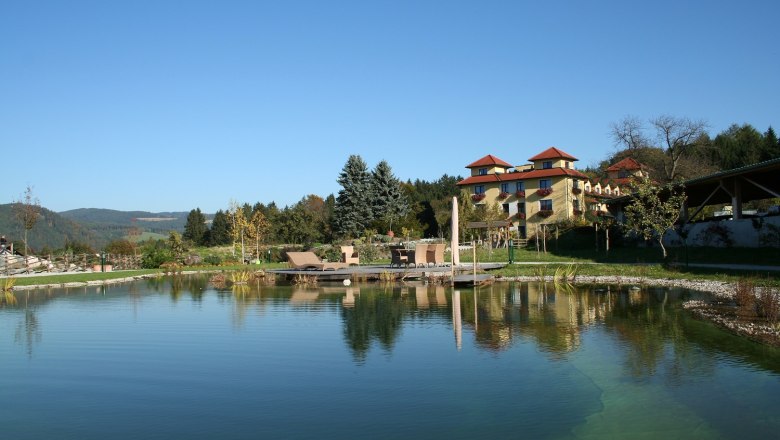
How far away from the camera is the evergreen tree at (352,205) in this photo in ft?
156

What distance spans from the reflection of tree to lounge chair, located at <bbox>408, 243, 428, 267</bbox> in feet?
20.8

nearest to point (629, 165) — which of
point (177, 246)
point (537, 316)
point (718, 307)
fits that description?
point (177, 246)

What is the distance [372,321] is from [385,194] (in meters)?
38.3

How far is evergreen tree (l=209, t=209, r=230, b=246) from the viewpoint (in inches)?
2169

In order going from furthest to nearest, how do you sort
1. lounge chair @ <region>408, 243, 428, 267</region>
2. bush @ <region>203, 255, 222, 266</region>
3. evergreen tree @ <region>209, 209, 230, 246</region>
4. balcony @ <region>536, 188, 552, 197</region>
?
evergreen tree @ <region>209, 209, 230, 246</region> < balcony @ <region>536, 188, 552, 197</region> < bush @ <region>203, 255, 222, 266</region> < lounge chair @ <region>408, 243, 428, 267</region>

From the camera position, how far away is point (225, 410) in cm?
666

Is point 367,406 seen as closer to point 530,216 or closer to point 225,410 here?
point 225,410

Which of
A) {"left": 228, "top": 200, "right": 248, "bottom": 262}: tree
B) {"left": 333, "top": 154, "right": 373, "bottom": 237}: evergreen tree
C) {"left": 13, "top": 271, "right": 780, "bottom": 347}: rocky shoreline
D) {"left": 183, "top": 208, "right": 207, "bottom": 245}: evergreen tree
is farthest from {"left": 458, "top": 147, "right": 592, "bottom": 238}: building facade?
{"left": 13, "top": 271, "right": 780, "bottom": 347}: rocky shoreline

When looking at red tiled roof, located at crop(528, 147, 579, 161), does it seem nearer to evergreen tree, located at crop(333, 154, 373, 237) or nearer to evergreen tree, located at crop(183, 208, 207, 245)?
evergreen tree, located at crop(333, 154, 373, 237)

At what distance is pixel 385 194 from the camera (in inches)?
1987

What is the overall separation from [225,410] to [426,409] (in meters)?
2.24

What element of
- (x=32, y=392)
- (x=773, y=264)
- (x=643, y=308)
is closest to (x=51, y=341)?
(x=32, y=392)

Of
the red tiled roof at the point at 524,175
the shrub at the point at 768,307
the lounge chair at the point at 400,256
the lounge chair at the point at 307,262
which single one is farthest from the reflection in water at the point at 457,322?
the red tiled roof at the point at 524,175

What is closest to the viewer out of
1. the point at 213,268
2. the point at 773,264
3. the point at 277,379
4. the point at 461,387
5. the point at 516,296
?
the point at 461,387
